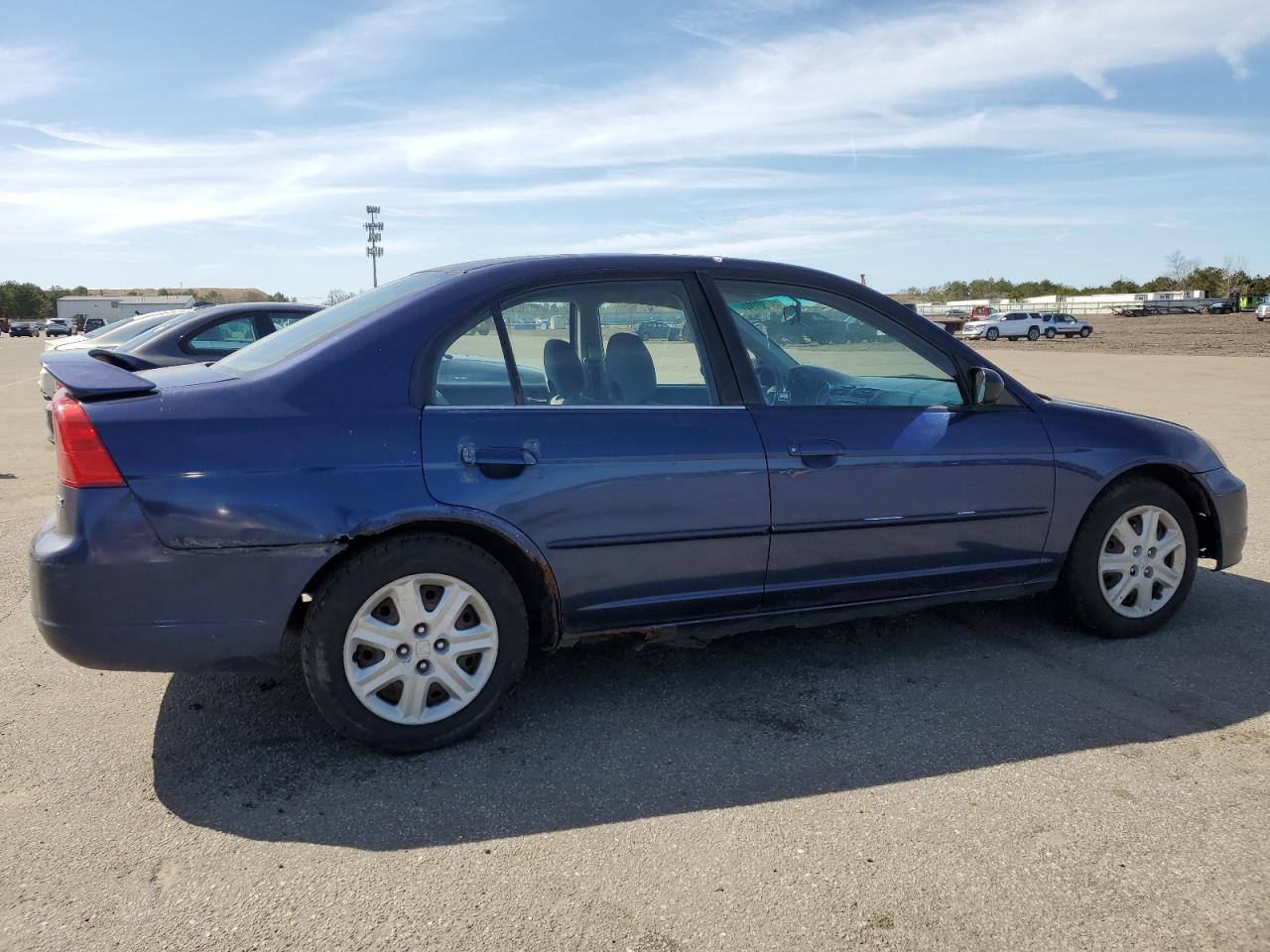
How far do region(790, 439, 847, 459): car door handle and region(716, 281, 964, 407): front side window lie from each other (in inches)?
7.2

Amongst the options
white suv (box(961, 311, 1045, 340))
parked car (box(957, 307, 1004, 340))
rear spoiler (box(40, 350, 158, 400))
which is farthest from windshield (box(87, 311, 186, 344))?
white suv (box(961, 311, 1045, 340))

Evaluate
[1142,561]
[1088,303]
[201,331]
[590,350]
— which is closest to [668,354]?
[590,350]

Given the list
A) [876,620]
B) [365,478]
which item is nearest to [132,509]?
[365,478]

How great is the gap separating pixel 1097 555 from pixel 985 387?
918 mm

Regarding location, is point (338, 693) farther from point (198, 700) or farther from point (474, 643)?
point (198, 700)

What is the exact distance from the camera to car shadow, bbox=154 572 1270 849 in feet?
9.82

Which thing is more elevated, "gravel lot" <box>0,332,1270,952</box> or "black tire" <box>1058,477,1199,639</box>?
"black tire" <box>1058,477,1199,639</box>

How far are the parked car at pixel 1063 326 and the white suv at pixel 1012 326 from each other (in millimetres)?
306

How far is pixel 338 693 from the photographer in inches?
125

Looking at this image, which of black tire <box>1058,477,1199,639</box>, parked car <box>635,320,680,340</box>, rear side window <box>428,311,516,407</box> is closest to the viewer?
rear side window <box>428,311,516,407</box>

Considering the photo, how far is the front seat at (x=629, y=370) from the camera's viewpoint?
11.9 feet

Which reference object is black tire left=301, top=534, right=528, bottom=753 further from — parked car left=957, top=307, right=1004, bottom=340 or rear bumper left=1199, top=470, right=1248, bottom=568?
parked car left=957, top=307, right=1004, bottom=340

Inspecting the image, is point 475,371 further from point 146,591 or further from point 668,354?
point 146,591

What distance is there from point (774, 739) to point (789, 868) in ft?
2.57
